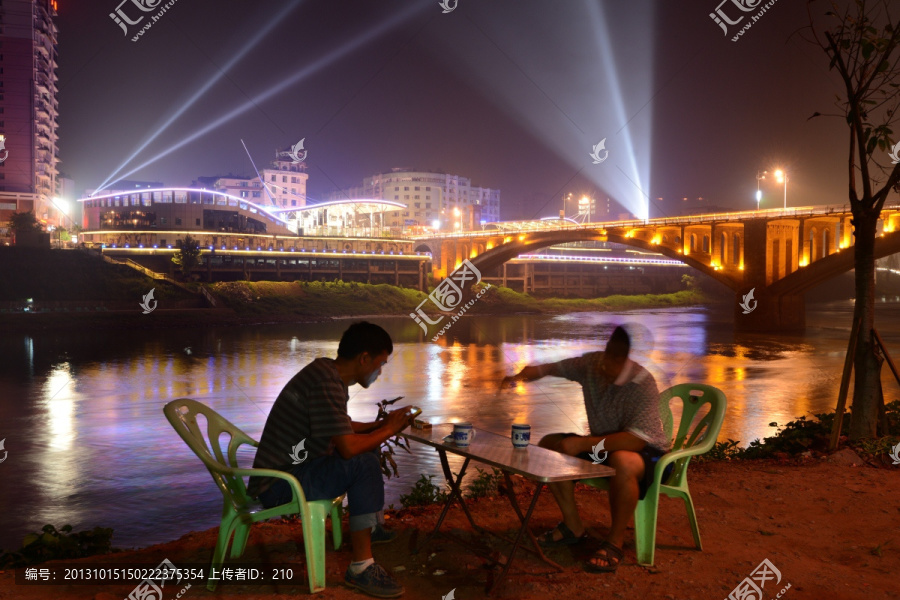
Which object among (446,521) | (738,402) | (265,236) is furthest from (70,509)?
(265,236)

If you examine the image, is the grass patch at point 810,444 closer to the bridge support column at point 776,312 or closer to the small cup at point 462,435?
the small cup at point 462,435

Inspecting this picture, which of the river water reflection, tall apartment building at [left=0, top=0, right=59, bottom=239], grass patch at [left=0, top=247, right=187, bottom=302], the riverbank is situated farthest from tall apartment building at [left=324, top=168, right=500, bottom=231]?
the river water reflection

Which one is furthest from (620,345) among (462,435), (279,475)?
(279,475)

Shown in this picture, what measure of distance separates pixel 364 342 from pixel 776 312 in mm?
40170

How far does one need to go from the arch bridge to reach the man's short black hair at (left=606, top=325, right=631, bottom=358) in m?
32.8

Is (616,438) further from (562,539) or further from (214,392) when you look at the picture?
(214,392)

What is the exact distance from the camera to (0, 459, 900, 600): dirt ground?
14.6ft

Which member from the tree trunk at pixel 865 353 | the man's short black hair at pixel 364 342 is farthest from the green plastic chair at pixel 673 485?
the tree trunk at pixel 865 353

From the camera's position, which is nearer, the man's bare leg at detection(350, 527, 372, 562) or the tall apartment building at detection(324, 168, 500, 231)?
the man's bare leg at detection(350, 527, 372, 562)

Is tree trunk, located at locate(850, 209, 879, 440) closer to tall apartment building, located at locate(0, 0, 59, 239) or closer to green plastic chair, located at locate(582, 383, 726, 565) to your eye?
green plastic chair, located at locate(582, 383, 726, 565)

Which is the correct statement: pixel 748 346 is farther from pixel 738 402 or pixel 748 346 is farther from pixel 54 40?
pixel 54 40

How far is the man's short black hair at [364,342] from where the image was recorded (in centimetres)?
450

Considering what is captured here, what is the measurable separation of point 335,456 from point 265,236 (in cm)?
6313

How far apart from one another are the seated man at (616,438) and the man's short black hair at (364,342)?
4.47ft
